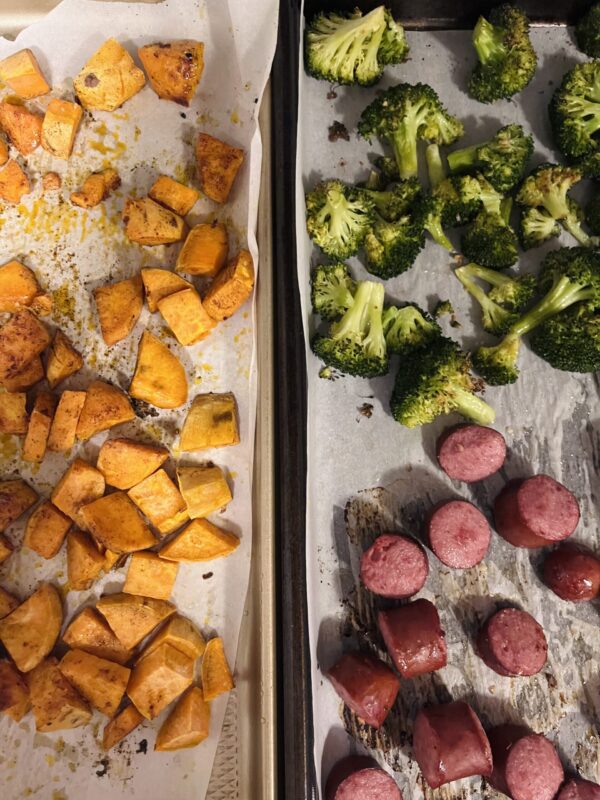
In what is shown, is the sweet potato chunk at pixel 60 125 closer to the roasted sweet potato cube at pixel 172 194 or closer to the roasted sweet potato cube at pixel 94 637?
the roasted sweet potato cube at pixel 172 194

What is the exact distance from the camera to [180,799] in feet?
6.52

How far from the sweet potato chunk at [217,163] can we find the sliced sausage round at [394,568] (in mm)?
1369

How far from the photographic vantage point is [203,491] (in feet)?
6.91

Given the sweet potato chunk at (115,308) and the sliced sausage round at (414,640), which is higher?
the sweet potato chunk at (115,308)

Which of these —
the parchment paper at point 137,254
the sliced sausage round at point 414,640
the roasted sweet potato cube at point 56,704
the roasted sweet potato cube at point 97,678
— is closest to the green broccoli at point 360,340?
the parchment paper at point 137,254

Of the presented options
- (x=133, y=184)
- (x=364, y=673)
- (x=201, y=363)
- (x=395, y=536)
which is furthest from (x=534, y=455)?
(x=133, y=184)

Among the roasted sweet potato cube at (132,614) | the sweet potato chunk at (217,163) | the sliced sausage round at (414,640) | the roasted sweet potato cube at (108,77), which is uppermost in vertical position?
the roasted sweet potato cube at (108,77)

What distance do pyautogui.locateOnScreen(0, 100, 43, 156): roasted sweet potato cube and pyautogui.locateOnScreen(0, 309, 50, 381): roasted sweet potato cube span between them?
673 millimetres

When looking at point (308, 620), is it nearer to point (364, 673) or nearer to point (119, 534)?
point (364, 673)

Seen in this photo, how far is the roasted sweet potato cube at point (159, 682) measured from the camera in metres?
2.03

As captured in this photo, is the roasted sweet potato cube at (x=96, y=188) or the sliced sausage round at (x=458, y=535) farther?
the roasted sweet potato cube at (x=96, y=188)

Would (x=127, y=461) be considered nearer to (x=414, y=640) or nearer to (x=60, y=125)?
(x=414, y=640)

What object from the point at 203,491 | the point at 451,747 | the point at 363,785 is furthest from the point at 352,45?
the point at 363,785

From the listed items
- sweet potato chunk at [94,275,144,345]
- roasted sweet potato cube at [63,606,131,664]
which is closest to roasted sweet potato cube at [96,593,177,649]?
roasted sweet potato cube at [63,606,131,664]
